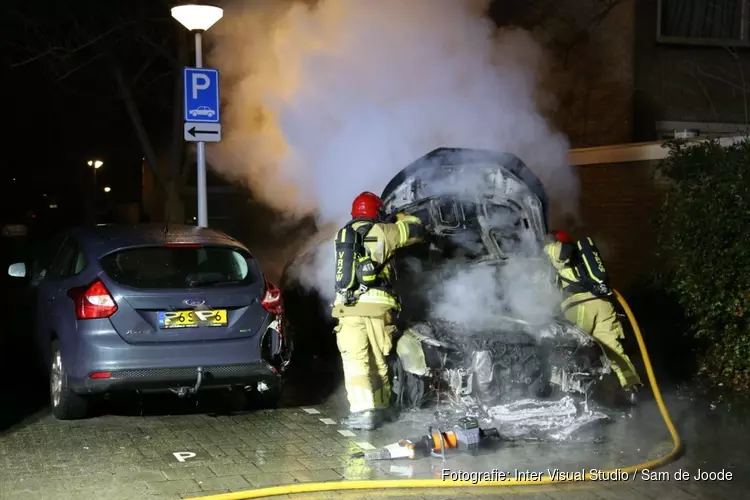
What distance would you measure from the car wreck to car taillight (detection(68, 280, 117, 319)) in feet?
7.38

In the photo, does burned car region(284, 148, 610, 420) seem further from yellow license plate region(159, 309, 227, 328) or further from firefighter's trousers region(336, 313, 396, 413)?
yellow license plate region(159, 309, 227, 328)

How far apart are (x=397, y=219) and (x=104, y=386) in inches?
102

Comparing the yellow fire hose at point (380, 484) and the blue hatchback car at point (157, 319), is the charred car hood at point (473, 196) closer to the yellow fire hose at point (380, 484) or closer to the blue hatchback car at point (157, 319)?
the blue hatchback car at point (157, 319)

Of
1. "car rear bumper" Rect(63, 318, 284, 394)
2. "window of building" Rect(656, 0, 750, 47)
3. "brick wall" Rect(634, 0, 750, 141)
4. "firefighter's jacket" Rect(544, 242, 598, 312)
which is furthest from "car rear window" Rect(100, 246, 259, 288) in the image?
"window of building" Rect(656, 0, 750, 47)

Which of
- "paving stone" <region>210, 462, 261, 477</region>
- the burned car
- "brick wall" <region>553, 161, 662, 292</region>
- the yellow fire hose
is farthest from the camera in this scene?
"brick wall" <region>553, 161, 662, 292</region>

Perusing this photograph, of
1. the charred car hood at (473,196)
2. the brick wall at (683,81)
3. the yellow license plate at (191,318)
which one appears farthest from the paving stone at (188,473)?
the brick wall at (683,81)

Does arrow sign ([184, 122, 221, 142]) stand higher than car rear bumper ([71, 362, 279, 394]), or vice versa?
arrow sign ([184, 122, 221, 142])

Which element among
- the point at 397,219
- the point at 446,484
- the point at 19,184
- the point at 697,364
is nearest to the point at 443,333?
the point at 397,219

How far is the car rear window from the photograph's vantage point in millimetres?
7012

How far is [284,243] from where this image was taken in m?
10.7

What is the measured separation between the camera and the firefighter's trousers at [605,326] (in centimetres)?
780

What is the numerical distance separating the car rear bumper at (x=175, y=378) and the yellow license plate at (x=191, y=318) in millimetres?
332

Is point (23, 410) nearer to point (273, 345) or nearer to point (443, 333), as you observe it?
point (273, 345)

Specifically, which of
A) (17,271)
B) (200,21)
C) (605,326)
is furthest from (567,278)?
(17,271)
